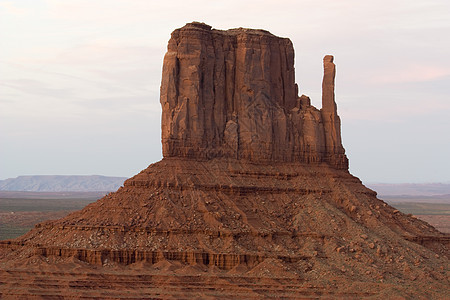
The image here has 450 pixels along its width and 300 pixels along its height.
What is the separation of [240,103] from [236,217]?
41.3 ft

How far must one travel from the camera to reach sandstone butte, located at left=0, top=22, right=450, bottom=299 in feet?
217

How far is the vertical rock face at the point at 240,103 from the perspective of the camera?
78.6 m

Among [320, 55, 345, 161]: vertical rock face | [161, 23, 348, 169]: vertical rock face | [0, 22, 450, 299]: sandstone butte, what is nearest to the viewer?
[0, 22, 450, 299]: sandstone butte

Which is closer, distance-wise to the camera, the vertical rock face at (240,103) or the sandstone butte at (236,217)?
the sandstone butte at (236,217)

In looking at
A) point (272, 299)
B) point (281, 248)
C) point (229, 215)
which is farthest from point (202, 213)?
point (272, 299)

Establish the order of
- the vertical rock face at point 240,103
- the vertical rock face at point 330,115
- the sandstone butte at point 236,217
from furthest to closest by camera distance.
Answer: the vertical rock face at point 330,115 → the vertical rock face at point 240,103 → the sandstone butte at point 236,217

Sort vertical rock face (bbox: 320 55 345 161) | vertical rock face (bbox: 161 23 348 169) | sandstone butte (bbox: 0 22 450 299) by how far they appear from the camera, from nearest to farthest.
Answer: sandstone butte (bbox: 0 22 450 299) < vertical rock face (bbox: 161 23 348 169) < vertical rock face (bbox: 320 55 345 161)

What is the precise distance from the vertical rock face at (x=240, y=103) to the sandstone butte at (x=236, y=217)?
108 mm

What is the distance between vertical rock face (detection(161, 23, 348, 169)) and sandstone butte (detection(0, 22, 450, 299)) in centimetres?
11

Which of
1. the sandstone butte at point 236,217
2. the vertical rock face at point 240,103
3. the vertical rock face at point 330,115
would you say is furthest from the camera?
the vertical rock face at point 330,115

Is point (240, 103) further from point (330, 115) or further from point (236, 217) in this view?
point (236, 217)

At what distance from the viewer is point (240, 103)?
268ft

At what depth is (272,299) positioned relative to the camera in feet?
211

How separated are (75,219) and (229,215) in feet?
40.0
